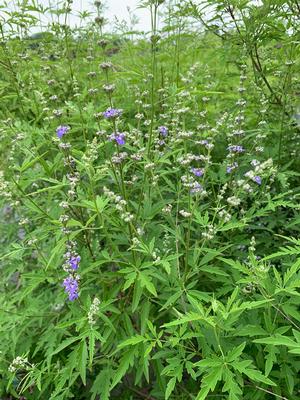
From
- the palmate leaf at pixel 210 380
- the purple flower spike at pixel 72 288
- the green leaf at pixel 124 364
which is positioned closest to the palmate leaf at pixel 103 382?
the green leaf at pixel 124 364

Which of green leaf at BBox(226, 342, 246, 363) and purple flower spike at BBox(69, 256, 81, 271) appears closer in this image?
green leaf at BBox(226, 342, 246, 363)

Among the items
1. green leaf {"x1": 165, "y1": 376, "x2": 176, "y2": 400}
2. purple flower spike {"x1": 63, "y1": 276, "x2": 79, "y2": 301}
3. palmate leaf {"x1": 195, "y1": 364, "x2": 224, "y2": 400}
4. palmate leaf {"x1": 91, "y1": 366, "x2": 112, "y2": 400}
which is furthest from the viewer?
palmate leaf {"x1": 91, "y1": 366, "x2": 112, "y2": 400}

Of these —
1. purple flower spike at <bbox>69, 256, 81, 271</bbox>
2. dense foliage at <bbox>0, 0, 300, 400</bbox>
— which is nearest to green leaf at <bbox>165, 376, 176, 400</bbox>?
dense foliage at <bbox>0, 0, 300, 400</bbox>

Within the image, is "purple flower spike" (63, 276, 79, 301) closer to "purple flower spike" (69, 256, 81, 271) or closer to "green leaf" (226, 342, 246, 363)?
"purple flower spike" (69, 256, 81, 271)

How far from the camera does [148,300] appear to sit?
2.91 m

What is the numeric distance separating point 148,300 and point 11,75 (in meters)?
2.39

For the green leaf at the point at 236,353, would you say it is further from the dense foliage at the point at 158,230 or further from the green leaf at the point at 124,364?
Result: the green leaf at the point at 124,364

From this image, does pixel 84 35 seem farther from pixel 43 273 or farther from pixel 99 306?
pixel 99 306

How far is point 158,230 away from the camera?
333cm

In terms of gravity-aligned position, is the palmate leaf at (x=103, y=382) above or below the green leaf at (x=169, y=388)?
below

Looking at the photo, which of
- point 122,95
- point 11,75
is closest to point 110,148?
point 122,95

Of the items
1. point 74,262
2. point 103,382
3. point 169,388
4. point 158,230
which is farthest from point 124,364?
point 158,230

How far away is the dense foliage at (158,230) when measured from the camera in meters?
2.59

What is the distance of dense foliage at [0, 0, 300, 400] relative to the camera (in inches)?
102
